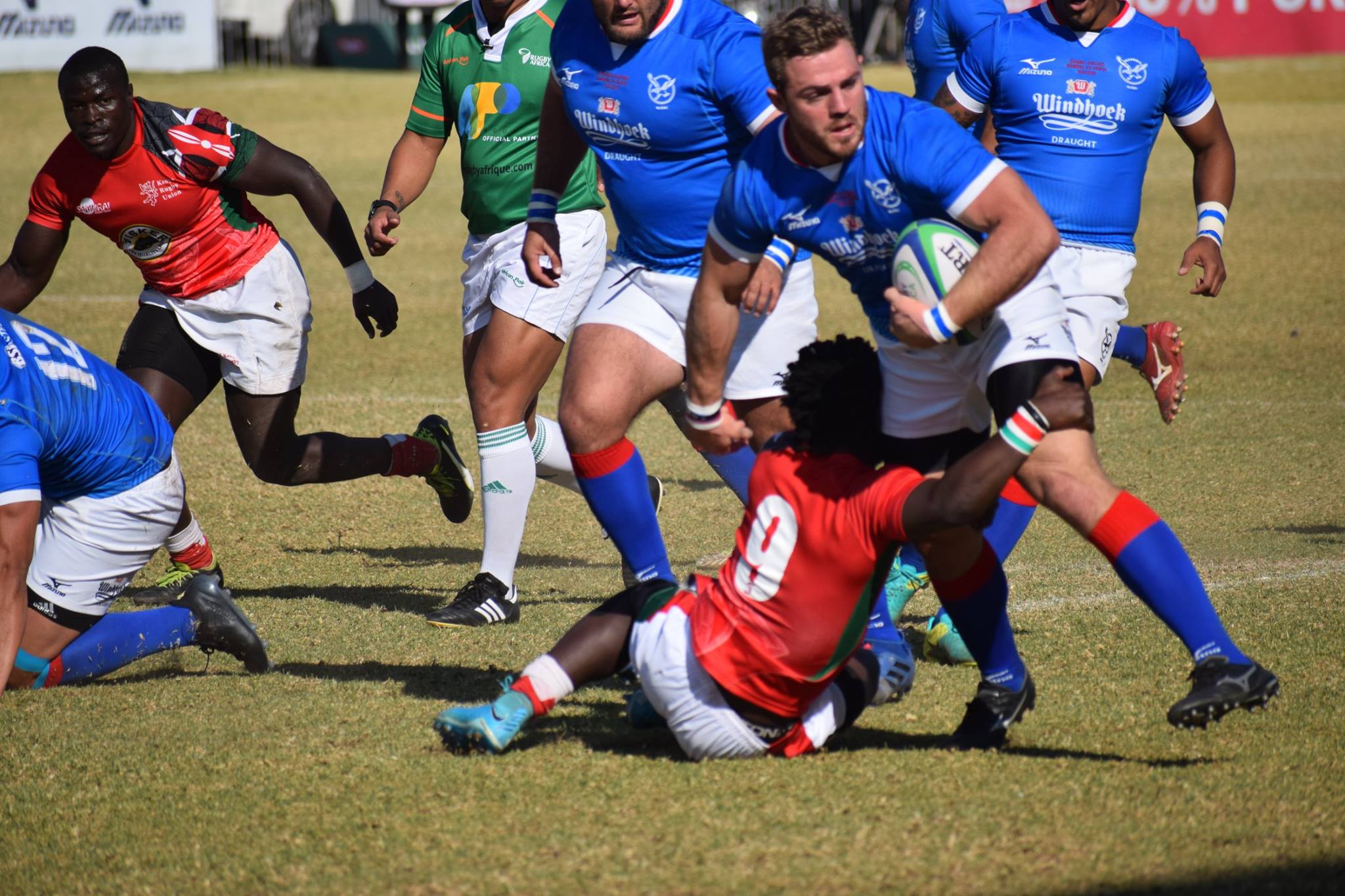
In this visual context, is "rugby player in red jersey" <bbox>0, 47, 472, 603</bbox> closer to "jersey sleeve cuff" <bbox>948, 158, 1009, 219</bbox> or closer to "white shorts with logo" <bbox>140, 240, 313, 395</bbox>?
"white shorts with logo" <bbox>140, 240, 313, 395</bbox>

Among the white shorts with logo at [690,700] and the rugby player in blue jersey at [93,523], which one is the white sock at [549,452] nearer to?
the rugby player in blue jersey at [93,523]

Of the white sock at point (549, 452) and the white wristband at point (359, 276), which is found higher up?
the white wristband at point (359, 276)

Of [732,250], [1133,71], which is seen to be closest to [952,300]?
[732,250]

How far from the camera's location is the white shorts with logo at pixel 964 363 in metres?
3.96

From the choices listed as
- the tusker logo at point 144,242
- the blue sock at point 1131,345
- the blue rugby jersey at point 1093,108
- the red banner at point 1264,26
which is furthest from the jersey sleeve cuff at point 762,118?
the red banner at point 1264,26

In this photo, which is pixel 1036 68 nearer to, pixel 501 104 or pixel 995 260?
pixel 995 260

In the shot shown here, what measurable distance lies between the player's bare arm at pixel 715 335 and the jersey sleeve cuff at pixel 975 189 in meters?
0.69

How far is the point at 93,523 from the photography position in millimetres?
4980

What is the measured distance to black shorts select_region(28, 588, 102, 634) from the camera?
4973mm

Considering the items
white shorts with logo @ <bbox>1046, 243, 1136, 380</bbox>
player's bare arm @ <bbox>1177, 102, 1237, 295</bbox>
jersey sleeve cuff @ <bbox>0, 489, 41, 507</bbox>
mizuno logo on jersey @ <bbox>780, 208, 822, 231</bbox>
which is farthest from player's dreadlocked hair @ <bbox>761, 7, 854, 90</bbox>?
jersey sleeve cuff @ <bbox>0, 489, 41, 507</bbox>

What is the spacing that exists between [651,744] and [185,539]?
2.55 meters

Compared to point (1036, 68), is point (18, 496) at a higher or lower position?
lower

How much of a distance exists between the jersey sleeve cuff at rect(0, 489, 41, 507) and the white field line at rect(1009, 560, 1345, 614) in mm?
3377

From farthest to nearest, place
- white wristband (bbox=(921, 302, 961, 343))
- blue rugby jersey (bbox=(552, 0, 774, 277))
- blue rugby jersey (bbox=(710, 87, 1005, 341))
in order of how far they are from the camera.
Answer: blue rugby jersey (bbox=(552, 0, 774, 277)) → blue rugby jersey (bbox=(710, 87, 1005, 341)) → white wristband (bbox=(921, 302, 961, 343))
